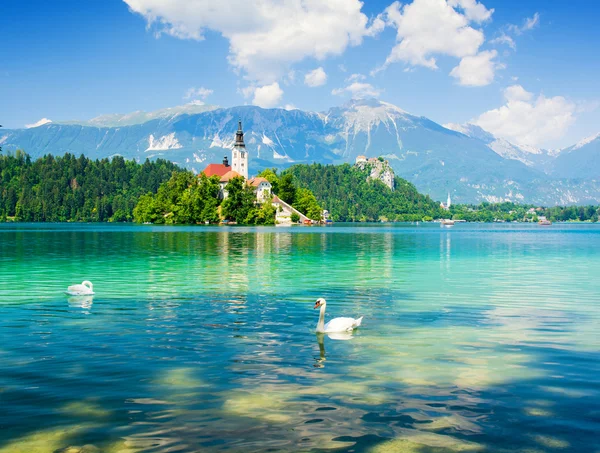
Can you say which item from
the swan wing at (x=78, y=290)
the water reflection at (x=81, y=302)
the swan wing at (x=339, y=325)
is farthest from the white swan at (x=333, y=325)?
the swan wing at (x=78, y=290)

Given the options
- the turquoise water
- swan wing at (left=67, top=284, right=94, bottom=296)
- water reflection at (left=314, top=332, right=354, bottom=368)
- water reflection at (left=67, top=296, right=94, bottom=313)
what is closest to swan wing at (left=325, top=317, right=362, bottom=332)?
water reflection at (left=314, top=332, right=354, bottom=368)

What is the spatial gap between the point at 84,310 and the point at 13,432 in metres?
15.2

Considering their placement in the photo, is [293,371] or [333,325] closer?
[293,371]

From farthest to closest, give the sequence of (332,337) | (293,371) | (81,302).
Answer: (81,302) → (332,337) → (293,371)

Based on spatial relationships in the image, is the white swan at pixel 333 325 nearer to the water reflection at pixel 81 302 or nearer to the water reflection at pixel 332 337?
the water reflection at pixel 332 337

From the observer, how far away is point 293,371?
15.1m

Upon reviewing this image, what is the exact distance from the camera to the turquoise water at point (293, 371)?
10.7m

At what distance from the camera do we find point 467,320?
24.1m

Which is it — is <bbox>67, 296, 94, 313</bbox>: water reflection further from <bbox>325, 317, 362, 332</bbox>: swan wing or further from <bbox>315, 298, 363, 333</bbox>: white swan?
<bbox>325, 317, 362, 332</bbox>: swan wing

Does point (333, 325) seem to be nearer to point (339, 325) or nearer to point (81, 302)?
point (339, 325)

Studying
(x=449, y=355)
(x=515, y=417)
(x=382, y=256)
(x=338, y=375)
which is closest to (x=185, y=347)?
(x=338, y=375)

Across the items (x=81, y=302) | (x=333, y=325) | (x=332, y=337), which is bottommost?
(x=332, y=337)

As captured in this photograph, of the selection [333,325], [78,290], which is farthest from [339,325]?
[78,290]

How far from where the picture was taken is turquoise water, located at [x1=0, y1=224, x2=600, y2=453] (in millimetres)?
10734
